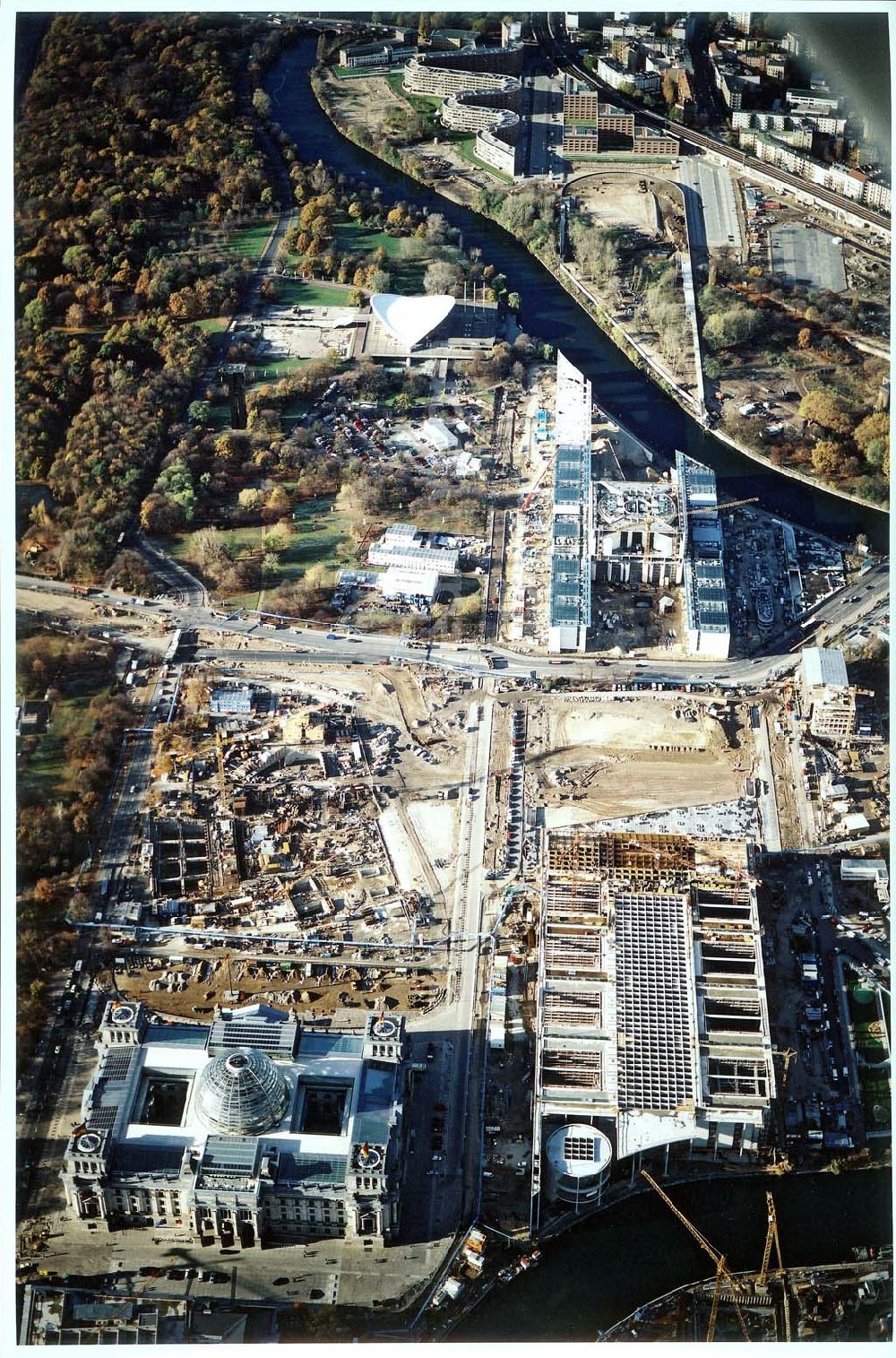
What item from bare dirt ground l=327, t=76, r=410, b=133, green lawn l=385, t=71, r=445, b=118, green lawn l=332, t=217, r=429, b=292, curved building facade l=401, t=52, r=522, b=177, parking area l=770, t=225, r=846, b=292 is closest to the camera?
parking area l=770, t=225, r=846, b=292

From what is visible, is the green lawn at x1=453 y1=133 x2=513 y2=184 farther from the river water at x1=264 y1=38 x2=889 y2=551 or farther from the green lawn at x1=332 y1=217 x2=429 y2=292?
the green lawn at x1=332 y1=217 x2=429 y2=292

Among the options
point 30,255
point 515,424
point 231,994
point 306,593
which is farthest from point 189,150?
point 231,994

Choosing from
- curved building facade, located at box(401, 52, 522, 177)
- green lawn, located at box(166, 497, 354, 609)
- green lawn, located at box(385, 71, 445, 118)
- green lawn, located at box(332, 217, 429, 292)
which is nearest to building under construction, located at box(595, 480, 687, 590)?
green lawn, located at box(166, 497, 354, 609)

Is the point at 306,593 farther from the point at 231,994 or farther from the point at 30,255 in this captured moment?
the point at 30,255

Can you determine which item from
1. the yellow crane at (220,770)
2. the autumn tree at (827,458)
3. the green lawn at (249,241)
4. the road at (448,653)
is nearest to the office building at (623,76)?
the green lawn at (249,241)

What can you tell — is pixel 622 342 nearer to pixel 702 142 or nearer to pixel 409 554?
pixel 702 142

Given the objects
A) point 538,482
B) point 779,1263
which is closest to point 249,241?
point 538,482

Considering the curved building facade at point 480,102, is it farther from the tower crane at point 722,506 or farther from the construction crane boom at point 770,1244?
the construction crane boom at point 770,1244
